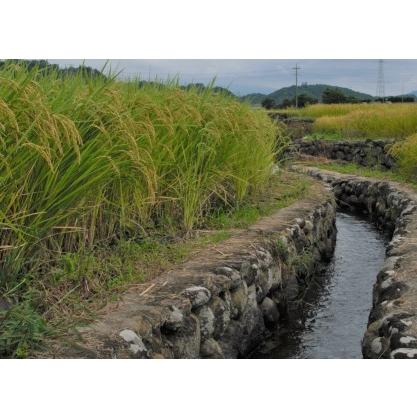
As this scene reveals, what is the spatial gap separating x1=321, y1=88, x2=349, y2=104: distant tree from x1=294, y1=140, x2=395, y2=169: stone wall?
11.4 meters

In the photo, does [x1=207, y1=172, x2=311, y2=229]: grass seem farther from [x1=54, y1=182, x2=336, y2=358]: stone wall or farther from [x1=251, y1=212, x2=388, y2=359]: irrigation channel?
[x1=251, y1=212, x2=388, y2=359]: irrigation channel

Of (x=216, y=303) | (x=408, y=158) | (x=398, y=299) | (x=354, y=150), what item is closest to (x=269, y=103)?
(x=354, y=150)

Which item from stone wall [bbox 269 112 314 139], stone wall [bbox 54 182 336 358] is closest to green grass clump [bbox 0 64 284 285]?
stone wall [bbox 54 182 336 358]

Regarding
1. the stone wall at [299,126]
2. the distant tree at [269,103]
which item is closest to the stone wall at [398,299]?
the stone wall at [299,126]

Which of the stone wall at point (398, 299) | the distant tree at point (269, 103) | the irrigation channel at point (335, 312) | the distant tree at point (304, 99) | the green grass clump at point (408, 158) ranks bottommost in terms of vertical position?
the irrigation channel at point (335, 312)

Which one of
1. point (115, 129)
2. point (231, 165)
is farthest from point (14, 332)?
point (231, 165)

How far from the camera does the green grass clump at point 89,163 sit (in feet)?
11.1

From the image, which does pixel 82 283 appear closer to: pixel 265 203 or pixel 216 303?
pixel 216 303

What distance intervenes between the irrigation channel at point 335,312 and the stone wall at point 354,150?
221 inches

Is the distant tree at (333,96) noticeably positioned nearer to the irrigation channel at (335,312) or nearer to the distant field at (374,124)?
the distant field at (374,124)

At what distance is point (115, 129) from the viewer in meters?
3.85

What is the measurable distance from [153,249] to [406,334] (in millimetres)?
1873

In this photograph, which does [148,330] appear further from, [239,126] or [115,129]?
[239,126]

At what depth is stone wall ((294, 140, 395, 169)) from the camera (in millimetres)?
13789
